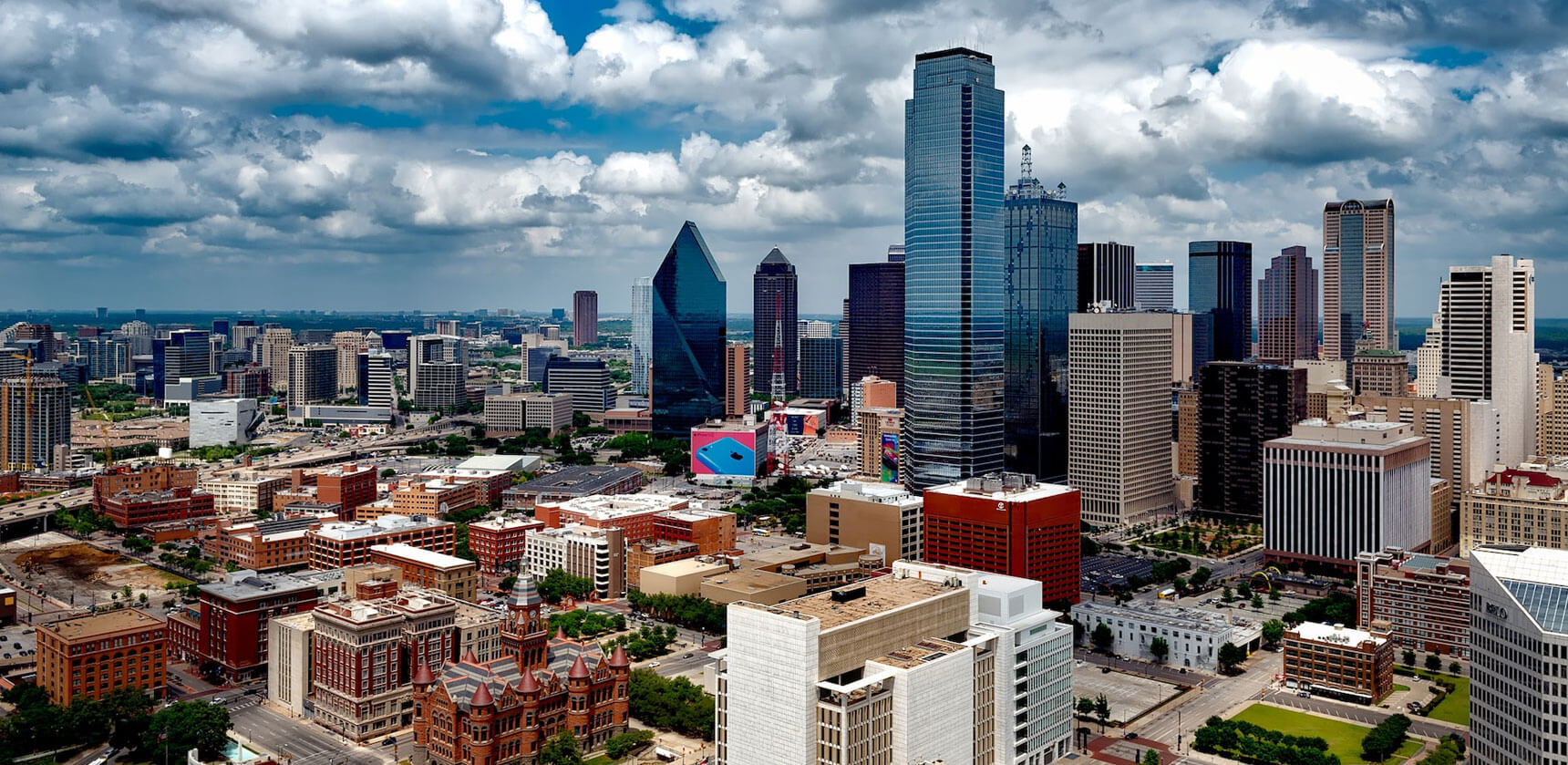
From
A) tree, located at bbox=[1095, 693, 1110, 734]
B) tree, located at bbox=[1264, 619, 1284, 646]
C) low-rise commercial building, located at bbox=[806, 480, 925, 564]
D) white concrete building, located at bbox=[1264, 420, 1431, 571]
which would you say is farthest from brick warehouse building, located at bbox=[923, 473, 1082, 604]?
white concrete building, located at bbox=[1264, 420, 1431, 571]

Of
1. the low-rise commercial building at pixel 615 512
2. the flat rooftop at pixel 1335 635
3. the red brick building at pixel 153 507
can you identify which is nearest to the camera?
the flat rooftop at pixel 1335 635

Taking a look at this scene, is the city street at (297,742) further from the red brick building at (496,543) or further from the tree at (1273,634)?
the tree at (1273,634)

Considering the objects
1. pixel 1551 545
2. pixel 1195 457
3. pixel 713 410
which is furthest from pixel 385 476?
pixel 1551 545

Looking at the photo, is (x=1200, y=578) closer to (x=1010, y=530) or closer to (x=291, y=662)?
(x=1010, y=530)

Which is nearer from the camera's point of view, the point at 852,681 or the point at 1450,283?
the point at 852,681

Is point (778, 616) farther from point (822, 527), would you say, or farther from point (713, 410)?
point (713, 410)

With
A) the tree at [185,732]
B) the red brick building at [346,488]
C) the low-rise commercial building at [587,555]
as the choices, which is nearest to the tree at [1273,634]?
the low-rise commercial building at [587,555]

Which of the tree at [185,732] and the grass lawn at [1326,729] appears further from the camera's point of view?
the grass lawn at [1326,729]
